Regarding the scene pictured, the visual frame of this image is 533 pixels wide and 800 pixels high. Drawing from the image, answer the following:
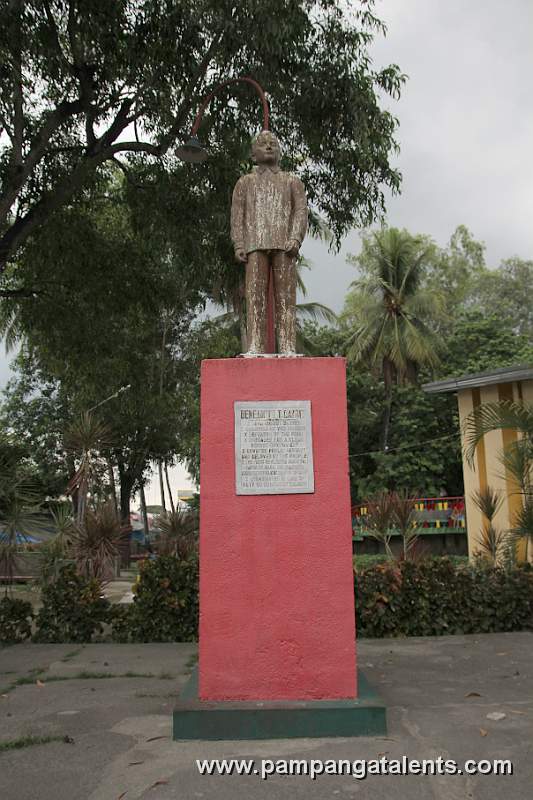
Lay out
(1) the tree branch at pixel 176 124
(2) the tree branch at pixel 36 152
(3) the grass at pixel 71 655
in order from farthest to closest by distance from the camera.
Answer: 1. (2) the tree branch at pixel 36 152
2. (1) the tree branch at pixel 176 124
3. (3) the grass at pixel 71 655

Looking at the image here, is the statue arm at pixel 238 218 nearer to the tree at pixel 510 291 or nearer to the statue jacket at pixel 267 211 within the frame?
the statue jacket at pixel 267 211

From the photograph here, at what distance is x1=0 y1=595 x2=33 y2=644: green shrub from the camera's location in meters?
7.67

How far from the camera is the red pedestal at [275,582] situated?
4.12m

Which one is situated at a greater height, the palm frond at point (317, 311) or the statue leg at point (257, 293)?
the palm frond at point (317, 311)

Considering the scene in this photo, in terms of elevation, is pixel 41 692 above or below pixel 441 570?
below

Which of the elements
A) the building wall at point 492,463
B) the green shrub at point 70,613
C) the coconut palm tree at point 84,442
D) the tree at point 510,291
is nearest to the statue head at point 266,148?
the green shrub at point 70,613

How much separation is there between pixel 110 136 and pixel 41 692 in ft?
26.2

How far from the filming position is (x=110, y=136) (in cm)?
1020

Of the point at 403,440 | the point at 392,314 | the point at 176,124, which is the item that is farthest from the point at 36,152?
the point at 392,314

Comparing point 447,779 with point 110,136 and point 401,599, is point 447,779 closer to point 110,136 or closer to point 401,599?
point 401,599

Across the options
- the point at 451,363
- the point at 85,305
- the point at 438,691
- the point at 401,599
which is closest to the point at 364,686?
the point at 438,691

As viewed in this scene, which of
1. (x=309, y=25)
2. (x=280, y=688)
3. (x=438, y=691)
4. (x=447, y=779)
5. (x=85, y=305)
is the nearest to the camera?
(x=447, y=779)

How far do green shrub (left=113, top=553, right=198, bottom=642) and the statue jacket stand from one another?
4.21 metres

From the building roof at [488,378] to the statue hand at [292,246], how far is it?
8376 millimetres
